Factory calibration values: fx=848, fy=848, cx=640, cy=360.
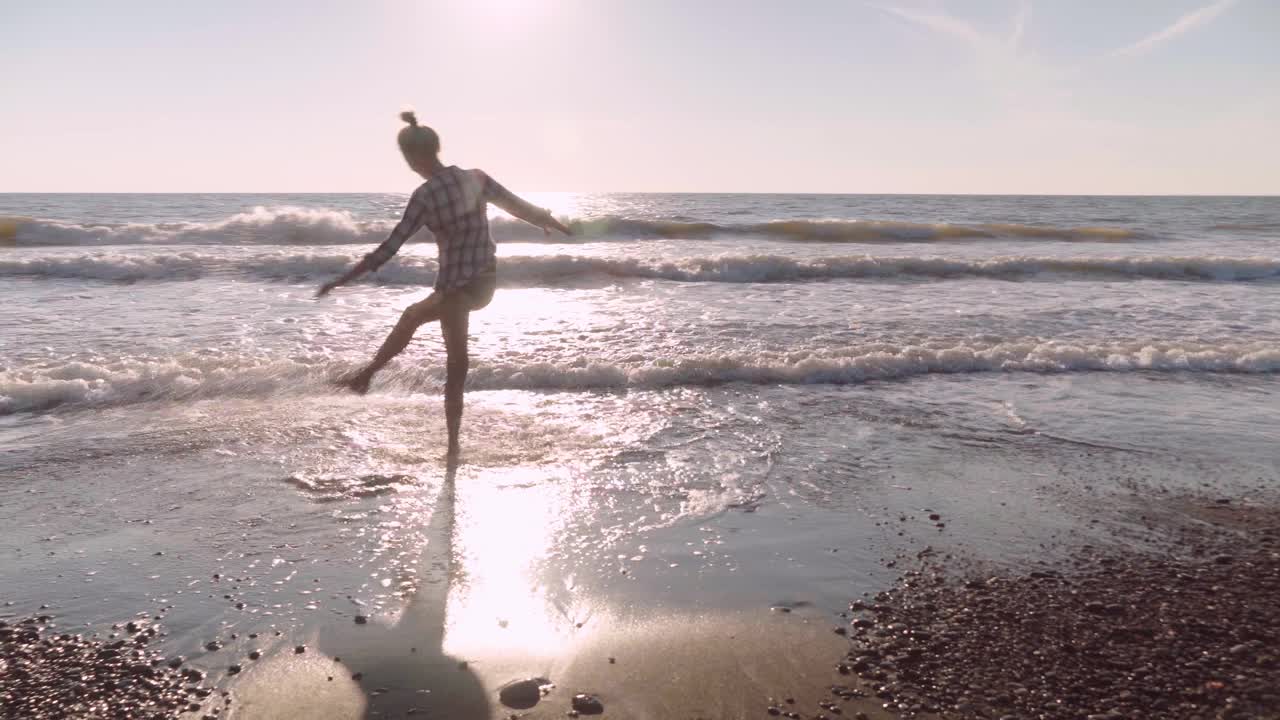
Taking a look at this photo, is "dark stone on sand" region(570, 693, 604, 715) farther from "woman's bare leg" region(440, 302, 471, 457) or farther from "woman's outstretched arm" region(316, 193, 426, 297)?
"woman's bare leg" region(440, 302, 471, 457)

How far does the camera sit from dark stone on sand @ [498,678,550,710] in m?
2.45

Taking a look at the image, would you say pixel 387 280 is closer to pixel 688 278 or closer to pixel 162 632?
pixel 688 278

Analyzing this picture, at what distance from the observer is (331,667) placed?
8.67 ft

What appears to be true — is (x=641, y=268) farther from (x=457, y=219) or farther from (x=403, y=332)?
(x=457, y=219)

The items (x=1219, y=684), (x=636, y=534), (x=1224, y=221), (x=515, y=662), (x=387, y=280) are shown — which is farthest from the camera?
(x=1224, y=221)

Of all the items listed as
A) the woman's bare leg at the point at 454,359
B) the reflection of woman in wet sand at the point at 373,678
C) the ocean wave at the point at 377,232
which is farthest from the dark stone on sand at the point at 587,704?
the ocean wave at the point at 377,232

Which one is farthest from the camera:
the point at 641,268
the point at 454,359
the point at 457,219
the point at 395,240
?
the point at 641,268

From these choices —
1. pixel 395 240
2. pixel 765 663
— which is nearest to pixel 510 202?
pixel 395 240

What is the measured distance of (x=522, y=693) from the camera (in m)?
2.49

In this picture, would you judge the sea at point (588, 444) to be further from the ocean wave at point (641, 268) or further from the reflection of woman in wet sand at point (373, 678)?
the ocean wave at point (641, 268)

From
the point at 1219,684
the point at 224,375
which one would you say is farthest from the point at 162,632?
the point at 224,375

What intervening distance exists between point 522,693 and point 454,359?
2.69 m

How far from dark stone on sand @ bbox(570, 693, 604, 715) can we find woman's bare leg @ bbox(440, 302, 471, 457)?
257 cm

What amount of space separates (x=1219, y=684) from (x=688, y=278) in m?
12.1
